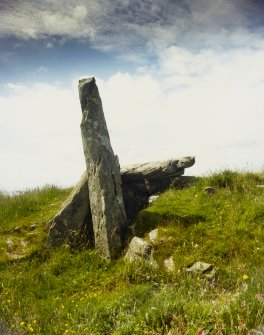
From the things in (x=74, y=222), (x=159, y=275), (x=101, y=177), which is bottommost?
(x=159, y=275)

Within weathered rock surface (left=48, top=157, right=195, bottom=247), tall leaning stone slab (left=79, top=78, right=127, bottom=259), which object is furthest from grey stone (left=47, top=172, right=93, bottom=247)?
tall leaning stone slab (left=79, top=78, right=127, bottom=259)

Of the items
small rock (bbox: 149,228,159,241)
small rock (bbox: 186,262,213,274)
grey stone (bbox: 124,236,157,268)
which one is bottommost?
small rock (bbox: 186,262,213,274)

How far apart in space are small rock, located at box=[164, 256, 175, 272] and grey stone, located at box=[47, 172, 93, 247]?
314cm

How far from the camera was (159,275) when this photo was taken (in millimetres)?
10172

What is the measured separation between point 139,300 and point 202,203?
17.7 feet

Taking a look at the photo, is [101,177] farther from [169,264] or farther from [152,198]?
[169,264]

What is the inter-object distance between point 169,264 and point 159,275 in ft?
1.95

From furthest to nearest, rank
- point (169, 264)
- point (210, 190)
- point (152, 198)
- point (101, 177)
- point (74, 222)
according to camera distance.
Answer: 1. point (152, 198)
2. point (210, 190)
3. point (74, 222)
4. point (101, 177)
5. point (169, 264)

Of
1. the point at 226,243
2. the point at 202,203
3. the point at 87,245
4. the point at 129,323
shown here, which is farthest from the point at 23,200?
the point at 129,323

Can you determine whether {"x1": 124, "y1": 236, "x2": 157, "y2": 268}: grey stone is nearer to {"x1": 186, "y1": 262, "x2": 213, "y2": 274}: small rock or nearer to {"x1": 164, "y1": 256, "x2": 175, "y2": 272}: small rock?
{"x1": 164, "y1": 256, "x2": 175, "y2": 272}: small rock

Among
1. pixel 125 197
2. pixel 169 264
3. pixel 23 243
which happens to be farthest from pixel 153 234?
pixel 23 243

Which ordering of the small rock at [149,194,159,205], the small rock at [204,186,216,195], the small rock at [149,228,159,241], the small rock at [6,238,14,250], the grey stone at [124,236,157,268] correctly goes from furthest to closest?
the small rock at [149,194,159,205], the small rock at [204,186,216,195], the small rock at [6,238,14,250], the small rock at [149,228,159,241], the grey stone at [124,236,157,268]

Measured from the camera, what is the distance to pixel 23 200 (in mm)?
16438

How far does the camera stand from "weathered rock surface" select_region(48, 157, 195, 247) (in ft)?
43.2
